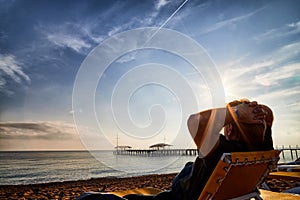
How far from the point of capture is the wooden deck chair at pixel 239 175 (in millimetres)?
1300

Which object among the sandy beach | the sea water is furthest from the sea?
the sandy beach

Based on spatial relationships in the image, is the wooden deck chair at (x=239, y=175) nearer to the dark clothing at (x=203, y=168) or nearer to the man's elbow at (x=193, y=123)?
the dark clothing at (x=203, y=168)

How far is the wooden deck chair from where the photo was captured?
1300mm

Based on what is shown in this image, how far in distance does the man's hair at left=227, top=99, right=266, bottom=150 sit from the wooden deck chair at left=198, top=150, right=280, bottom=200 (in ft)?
0.26

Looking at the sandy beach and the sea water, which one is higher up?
the sandy beach

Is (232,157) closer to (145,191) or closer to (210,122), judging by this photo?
(210,122)

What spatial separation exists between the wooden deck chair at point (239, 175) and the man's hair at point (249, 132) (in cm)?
8

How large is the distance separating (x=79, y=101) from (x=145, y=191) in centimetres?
259

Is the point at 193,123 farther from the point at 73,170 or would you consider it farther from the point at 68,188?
the point at 73,170

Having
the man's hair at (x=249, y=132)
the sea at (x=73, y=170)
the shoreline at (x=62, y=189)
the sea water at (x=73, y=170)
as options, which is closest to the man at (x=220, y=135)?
the man's hair at (x=249, y=132)

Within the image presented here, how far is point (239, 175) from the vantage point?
1.46 meters

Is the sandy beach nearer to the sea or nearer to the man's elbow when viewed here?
the man's elbow

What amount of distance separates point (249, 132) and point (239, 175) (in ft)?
0.93

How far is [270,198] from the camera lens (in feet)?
7.70
